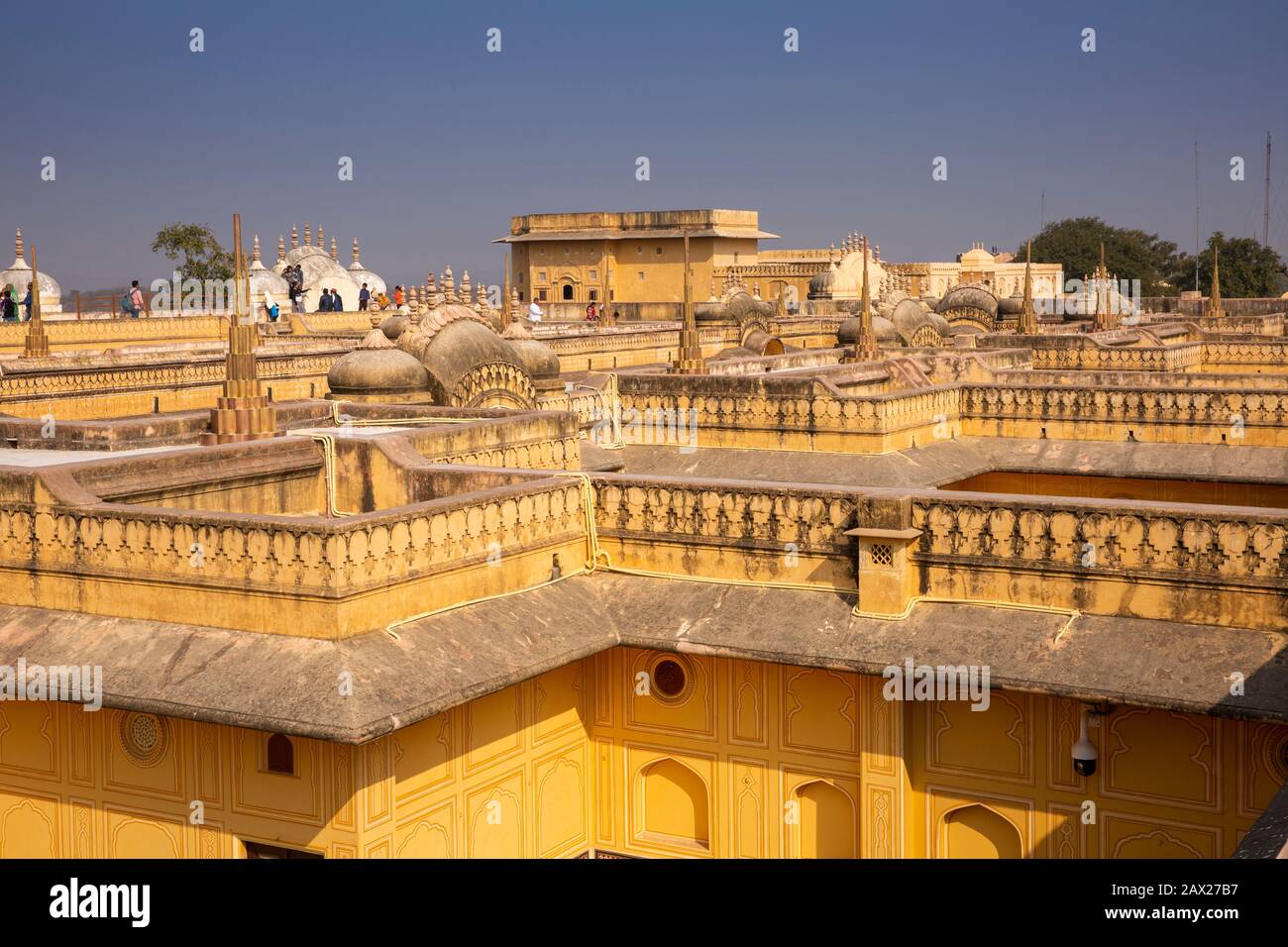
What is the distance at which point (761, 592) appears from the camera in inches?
421

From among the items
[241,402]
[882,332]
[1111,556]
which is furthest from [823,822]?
Answer: [882,332]

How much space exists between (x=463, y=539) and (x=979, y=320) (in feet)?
87.5

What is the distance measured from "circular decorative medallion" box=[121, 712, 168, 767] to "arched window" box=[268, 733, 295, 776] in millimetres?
858

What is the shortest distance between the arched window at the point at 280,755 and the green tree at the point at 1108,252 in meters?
82.9

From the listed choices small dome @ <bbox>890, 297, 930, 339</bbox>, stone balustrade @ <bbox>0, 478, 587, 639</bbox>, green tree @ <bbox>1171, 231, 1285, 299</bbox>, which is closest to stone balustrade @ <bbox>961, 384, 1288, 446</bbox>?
stone balustrade @ <bbox>0, 478, 587, 639</bbox>

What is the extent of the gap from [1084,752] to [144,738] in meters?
5.85

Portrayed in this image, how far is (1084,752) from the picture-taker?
9383 mm

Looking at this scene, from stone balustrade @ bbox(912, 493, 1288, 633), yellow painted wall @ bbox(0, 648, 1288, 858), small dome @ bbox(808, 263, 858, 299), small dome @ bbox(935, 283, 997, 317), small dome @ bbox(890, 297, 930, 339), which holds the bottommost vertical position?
yellow painted wall @ bbox(0, 648, 1288, 858)

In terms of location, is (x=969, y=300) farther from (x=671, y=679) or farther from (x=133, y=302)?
(x=671, y=679)

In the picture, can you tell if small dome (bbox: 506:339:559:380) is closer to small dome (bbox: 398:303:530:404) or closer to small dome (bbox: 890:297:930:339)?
small dome (bbox: 398:303:530:404)

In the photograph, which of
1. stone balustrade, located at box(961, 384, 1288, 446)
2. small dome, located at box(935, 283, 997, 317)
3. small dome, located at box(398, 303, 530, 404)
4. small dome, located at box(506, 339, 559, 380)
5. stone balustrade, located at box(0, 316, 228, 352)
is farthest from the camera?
small dome, located at box(935, 283, 997, 317)

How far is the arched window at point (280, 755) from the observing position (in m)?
9.19

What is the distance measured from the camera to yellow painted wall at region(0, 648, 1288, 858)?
362 inches

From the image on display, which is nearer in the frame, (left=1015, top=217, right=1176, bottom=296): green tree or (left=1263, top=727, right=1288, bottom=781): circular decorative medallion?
(left=1263, top=727, right=1288, bottom=781): circular decorative medallion
